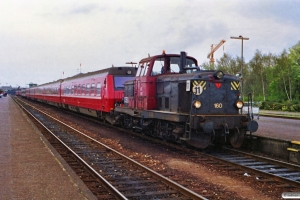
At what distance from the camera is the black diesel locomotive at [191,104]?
11.4 meters

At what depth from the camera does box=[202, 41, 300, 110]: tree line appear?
166 ft

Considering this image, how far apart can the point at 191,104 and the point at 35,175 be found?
A: 5477 millimetres

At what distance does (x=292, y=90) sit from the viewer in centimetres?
5091

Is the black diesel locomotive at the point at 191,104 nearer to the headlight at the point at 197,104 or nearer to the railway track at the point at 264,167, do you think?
the headlight at the point at 197,104

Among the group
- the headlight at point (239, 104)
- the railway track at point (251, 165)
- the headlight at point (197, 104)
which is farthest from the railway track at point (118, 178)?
the headlight at point (239, 104)

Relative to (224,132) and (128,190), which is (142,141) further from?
(128,190)

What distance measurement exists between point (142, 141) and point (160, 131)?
130 centimetres

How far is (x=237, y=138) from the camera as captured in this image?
39.0 ft

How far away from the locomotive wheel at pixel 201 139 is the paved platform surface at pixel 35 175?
4.38m

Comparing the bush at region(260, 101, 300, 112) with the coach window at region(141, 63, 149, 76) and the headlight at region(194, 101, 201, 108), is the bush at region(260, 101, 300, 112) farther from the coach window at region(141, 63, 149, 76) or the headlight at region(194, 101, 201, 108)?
the headlight at region(194, 101, 201, 108)

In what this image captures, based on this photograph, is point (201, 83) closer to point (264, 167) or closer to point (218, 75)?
point (218, 75)

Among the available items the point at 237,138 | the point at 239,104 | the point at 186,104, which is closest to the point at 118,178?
the point at 186,104

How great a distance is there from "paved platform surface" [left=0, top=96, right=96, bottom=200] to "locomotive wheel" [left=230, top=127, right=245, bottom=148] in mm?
5784

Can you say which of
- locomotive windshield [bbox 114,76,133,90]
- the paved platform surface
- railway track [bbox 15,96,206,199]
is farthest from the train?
the paved platform surface
